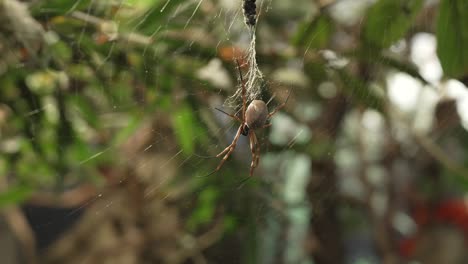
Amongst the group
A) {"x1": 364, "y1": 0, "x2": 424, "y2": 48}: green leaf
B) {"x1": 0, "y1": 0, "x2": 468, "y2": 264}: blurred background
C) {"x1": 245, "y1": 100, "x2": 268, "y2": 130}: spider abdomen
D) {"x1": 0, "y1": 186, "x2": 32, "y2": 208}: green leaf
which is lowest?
{"x1": 0, "y1": 186, "x2": 32, "y2": 208}: green leaf

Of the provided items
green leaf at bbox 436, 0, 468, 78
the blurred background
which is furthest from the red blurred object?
green leaf at bbox 436, 0, 468, 78

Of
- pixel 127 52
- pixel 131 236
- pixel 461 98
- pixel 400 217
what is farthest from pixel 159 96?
pixel 400 217

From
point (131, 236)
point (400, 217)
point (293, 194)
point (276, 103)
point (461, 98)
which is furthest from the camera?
point (400, 217)

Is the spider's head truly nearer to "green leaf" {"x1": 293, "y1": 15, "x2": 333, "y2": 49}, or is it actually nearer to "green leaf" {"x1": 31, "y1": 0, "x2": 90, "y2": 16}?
"green leaf" {"x1": 293, "y1": 15, "x2": 333, "y2": 49}

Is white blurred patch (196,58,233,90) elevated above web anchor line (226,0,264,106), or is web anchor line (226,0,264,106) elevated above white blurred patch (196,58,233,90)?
web anchor line (226,0,264,106)

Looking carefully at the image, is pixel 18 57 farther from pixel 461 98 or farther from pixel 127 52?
pixel 461 98

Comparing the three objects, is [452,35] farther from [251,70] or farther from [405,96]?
[405,96]

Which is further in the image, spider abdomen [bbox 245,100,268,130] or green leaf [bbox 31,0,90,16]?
green leaf [bbox 31,0,90,16]

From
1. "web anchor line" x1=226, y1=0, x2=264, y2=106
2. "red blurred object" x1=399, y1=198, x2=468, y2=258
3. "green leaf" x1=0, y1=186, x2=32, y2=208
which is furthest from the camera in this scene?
"red blurred object" x1=399, y1=198, x2=468, y2=258
